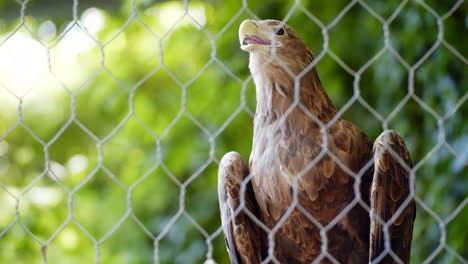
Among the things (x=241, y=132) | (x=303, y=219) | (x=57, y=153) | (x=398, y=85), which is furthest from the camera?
(x=57, y=153)

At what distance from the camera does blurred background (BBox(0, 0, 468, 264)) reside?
78.0 inches

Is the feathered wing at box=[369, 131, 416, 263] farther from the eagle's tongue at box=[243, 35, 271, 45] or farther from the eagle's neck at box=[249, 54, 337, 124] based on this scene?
the eagle's tongue at box=[243, 35, 271, 45]

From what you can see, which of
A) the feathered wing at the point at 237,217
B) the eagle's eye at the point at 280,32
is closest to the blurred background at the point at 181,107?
the eagle's eye at the point at 280,32

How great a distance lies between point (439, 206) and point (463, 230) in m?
0.13

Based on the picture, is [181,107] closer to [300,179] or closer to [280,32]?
[280,32]

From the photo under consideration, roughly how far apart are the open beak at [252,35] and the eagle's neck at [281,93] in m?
0.06

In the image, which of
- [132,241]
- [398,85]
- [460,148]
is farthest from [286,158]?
[132,241]

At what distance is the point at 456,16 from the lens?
1972mm

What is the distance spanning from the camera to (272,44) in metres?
1.56

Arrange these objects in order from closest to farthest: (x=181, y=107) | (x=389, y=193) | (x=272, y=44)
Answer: (x=389, y=193) < (x=272, y=44) < (x=181, y=107)

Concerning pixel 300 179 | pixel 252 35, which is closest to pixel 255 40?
pixel 252 35

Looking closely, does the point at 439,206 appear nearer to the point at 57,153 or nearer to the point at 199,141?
the point at 199,141

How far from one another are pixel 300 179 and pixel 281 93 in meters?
0.22

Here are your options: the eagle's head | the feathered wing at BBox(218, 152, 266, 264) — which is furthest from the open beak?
the feathered wing at BBox(218, 152, 266, 264)
